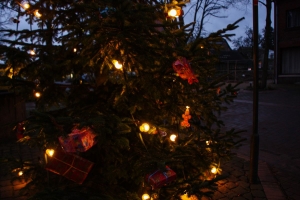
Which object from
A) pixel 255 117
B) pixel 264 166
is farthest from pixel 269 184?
pixel 255 117

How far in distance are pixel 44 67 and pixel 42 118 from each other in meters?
1.07

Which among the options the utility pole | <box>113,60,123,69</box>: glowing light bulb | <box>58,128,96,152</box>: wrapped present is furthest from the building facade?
<box>58,128,96,152</box>: wrapped present

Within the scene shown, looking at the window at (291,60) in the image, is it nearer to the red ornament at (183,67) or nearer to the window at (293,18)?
the window at (293,18)

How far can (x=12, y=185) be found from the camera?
4.69 meters

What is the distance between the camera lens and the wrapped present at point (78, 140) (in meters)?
2.49

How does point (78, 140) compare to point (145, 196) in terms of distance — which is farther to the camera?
point (145, 196)

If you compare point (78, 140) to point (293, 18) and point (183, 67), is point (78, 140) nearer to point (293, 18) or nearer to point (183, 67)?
point (183, 67)

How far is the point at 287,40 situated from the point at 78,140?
24.6 metres

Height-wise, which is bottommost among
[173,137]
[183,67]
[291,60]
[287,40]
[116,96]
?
[173,137]

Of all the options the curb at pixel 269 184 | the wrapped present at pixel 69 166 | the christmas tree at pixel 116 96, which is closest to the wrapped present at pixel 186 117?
the christmas tree at pixel 116 96

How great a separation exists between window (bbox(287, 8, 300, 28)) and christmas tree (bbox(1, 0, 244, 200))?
22.9m

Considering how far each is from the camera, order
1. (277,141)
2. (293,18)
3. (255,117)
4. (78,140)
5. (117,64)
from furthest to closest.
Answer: (293,18), (277,141), (255,117), (117,64), (78,140)

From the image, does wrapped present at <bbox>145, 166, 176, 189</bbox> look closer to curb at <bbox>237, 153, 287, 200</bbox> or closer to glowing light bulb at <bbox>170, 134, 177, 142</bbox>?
glowing light bulb at <bbox>170, 134, 177, 142</bbox>

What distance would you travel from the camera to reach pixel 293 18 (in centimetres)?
2333
